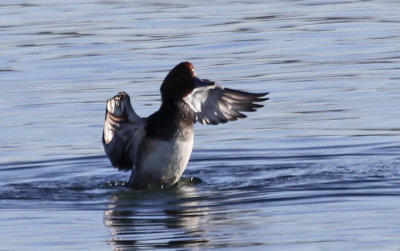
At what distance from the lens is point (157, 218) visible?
34.0ft

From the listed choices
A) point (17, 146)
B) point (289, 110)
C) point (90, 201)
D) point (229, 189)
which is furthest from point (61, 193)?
point (289, 110)

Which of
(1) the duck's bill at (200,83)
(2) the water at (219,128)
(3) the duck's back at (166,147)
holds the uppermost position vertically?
(1) the duck's bill at (200,83)

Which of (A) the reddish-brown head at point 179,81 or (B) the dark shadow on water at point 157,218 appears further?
(A) the reddish-brown head at point 179,81

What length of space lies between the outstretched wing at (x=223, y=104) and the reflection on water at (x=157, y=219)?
0.87 m

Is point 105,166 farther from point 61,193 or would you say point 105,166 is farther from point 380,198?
point 380,198

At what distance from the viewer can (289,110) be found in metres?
15.3

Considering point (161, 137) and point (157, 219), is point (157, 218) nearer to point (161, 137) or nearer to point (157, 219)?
point (157, 219)

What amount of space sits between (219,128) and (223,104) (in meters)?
2.31

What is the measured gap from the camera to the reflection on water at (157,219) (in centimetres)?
942

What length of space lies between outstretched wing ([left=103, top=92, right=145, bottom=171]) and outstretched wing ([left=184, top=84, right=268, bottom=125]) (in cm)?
78

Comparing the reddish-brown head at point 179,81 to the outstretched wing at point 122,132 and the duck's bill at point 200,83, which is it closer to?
the duck's bill at point 200,83

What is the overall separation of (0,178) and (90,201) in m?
1.60

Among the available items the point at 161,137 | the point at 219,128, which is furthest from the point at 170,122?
the point at 219,128

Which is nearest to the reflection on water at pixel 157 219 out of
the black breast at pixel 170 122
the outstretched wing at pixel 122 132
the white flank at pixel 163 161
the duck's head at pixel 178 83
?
the white flank at pixel 163 161
